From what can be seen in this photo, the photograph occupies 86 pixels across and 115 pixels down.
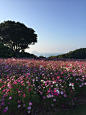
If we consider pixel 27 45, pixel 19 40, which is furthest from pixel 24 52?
pixel 19 40

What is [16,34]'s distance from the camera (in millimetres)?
24125

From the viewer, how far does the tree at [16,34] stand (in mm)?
24248

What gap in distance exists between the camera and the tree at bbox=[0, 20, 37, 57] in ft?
79.6

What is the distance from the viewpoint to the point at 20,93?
11.8ft

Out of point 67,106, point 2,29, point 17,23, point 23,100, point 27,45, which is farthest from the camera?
point 27,45

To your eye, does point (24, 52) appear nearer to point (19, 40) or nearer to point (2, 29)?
point (19, 40)

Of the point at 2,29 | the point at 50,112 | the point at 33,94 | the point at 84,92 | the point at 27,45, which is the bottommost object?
the point at 50,112

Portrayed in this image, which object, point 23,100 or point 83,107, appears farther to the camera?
point 83,107

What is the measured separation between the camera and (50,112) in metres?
3.68

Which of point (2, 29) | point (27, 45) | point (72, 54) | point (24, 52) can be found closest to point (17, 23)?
point (2, 29)

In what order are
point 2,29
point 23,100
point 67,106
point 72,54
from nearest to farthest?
point 23,100
point 67,106
point 72,54
point 2,29

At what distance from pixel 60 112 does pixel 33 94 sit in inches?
45.7

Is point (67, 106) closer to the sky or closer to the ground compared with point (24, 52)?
closer to the ground

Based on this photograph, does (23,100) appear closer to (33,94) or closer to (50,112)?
(33,94)
